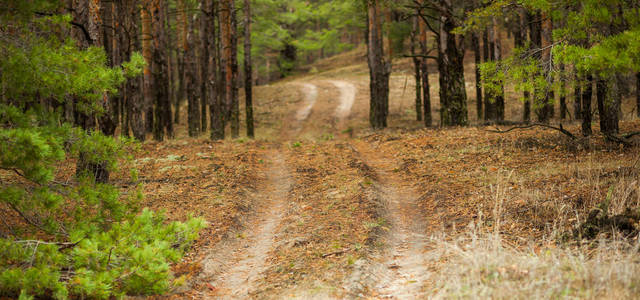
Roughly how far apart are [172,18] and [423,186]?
25.2 m

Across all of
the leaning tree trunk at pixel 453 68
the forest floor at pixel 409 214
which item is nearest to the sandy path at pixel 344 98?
the leaning tree trunk at pixel 453 68

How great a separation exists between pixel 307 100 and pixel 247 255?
29545mm

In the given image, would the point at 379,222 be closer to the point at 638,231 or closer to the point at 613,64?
the point at 638,231

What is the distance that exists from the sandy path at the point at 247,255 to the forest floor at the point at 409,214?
0.11 feet

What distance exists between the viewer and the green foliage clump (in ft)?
15.6

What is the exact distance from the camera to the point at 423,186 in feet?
36.8

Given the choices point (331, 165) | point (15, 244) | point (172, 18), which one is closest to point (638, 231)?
point (15, 244)

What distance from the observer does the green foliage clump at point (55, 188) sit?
476cm

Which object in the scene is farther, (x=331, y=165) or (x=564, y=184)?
(x=331, y=165)

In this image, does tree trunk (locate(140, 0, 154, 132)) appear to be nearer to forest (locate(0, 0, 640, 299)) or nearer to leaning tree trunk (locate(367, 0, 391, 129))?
forest (locate(0, 0, 640, 299))

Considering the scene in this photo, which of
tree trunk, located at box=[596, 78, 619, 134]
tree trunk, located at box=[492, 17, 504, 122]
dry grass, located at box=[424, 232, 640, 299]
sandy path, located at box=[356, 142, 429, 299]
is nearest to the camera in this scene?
dry grass, located at box=[424, 232, 640, 299]

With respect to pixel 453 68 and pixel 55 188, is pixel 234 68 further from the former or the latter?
pixel 55 188

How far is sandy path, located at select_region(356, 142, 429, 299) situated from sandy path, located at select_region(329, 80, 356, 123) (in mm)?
19224

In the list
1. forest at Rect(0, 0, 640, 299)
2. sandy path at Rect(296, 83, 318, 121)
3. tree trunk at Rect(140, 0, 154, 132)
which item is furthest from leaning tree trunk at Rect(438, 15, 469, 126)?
sandy path at Rect(296, 83, 318, 121)
